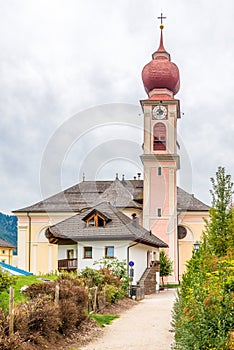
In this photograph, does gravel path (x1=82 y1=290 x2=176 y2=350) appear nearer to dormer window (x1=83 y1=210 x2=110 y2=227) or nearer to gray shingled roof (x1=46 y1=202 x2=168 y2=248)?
gray shingled roof (x1=46 y1=202 x2=168 y2=248)

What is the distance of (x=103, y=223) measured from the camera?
36.4m

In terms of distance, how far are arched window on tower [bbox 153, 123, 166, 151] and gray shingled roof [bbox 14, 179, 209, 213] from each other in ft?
15.2

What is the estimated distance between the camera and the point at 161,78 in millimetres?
51344

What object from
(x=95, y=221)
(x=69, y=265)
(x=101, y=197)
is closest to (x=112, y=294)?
(x=69, y=265)

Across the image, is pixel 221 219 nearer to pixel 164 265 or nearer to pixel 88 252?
pixel 88 252

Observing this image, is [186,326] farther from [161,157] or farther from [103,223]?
[161,157]

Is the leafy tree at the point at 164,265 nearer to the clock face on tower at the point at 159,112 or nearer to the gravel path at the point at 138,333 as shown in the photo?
the clock face on tower at the point at 159,112

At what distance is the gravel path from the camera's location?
14125mm

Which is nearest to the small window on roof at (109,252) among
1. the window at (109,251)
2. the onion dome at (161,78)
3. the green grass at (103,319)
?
the window at (109,251)

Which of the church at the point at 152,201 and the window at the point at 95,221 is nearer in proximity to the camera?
the window at the point at 95,221

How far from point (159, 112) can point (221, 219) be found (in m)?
31.6

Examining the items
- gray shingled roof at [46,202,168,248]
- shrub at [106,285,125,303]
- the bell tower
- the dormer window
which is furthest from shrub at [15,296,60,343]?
the bell tower

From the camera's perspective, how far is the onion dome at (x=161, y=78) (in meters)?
51.4

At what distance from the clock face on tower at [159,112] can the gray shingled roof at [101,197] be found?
702cm
